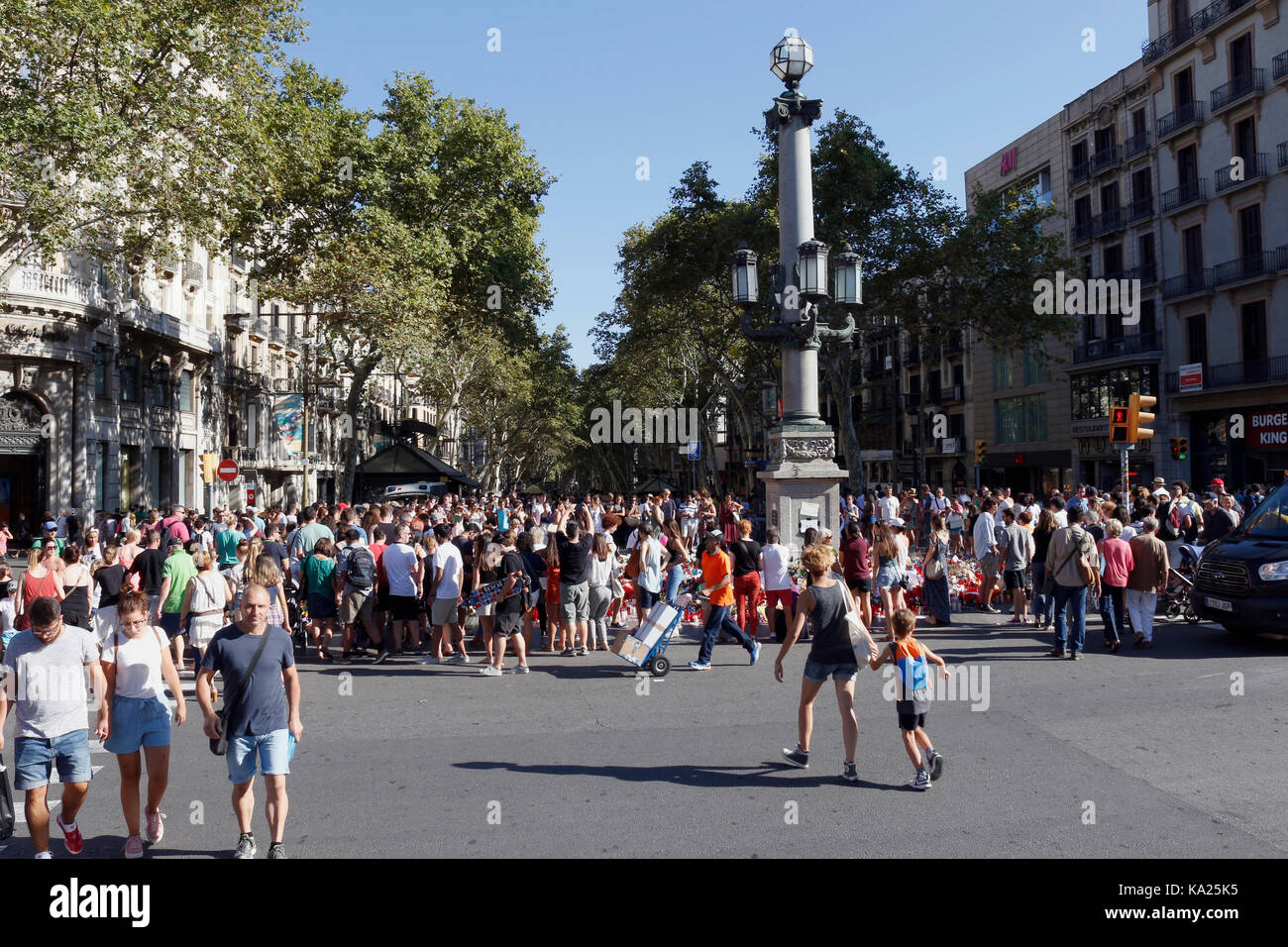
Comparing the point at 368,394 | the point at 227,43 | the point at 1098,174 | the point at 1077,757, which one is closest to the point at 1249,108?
the point at 1098,174

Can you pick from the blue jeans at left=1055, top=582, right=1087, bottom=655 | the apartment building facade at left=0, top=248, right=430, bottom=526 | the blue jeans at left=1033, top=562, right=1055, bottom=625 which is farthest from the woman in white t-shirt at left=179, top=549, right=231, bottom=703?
the apartment building facade at left=0, top=248, right=430, bottom=526

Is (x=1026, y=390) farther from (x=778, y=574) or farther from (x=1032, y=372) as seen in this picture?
(x=778, y=574)

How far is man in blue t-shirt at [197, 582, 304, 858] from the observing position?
5449 mm

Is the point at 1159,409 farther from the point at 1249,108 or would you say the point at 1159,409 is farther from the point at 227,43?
the point at 227,43

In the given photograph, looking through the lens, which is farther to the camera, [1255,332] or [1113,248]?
[1113,248]

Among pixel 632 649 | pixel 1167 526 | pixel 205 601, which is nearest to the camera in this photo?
pixel 205 601

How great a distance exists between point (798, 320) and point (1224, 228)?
2691 cm

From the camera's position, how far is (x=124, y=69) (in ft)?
59.7

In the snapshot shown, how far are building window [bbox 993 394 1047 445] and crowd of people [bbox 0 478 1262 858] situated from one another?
2841cm

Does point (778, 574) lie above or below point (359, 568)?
below

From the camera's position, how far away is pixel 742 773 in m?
7.12

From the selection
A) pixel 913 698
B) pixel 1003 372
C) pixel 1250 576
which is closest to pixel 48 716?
pixel 913 698

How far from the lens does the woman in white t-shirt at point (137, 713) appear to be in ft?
18.9

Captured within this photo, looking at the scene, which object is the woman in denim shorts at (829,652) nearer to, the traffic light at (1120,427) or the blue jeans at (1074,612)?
the blue jeans at (1074,612)
